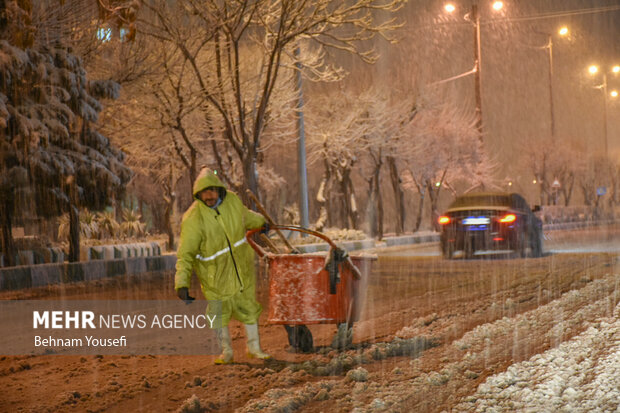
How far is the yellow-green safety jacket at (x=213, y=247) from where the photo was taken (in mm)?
6520

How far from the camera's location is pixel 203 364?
7.15m

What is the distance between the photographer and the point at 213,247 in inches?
259

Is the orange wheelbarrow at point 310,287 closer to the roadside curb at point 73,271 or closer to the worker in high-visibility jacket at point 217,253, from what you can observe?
the worker in high-visibility jacket at point 217,253

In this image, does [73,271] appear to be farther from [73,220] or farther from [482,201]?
[482,201]

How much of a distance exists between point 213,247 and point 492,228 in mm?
12486

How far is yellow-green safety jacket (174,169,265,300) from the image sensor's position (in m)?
6.52

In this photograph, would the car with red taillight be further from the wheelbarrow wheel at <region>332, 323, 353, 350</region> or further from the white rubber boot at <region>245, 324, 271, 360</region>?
the white rubber boot at <region>245, 324, 271, 360</region>

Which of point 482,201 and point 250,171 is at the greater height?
point 250,171

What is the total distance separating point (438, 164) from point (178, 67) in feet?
89.9

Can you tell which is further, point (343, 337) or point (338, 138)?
point (338, 138)

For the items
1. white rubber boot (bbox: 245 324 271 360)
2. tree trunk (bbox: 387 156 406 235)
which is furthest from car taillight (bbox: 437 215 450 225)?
tree trunk (bbox: 387 156 406 235)

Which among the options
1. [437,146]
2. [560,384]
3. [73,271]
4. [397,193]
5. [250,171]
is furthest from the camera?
[437,146]

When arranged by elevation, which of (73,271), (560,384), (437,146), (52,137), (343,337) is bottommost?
(560,384)

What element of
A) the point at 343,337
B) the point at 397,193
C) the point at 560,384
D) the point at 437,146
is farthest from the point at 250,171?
the point at 437,146
